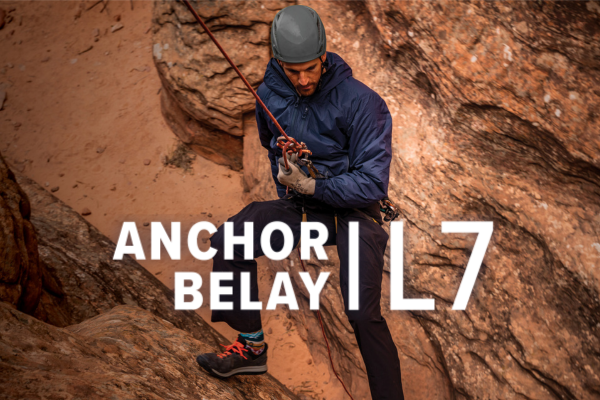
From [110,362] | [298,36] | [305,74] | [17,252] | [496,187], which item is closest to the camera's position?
[110,362]

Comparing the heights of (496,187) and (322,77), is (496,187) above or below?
below

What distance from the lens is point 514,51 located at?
3.41m

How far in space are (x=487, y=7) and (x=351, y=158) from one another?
5.18ft

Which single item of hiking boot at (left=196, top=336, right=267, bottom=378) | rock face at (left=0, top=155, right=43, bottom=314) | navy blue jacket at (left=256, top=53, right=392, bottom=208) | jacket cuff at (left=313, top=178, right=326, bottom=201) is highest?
navy blue jacket at (left=256, top=53, right=392, bottom=208)

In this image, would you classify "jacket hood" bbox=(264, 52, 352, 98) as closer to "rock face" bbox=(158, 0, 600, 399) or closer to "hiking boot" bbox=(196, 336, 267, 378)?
"rock face" bbox=(158, 0, 600, 399)

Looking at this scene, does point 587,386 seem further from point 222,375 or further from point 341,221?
point 222,375

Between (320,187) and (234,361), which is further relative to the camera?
(234,361)

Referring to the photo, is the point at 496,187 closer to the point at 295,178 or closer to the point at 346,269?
the point at 346,269

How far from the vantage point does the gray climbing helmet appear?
2.71 m

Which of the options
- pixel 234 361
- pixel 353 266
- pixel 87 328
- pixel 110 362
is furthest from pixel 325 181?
pixel 87 328

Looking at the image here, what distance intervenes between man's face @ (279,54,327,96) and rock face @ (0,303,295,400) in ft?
5.56

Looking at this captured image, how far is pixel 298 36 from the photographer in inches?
107

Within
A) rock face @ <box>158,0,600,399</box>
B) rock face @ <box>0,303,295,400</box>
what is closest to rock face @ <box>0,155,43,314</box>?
rock face @ <box>0,303,295,400</box>

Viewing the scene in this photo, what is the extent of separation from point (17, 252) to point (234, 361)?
140 cm
